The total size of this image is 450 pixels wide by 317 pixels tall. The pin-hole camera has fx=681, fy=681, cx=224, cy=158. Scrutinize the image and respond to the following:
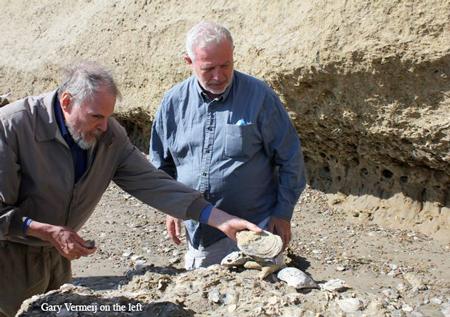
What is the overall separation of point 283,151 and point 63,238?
1.33 meters

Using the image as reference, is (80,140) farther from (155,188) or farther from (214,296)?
(214,296)

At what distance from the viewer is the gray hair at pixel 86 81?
2986mm

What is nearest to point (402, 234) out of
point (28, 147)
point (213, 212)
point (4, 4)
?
point (213, 212)

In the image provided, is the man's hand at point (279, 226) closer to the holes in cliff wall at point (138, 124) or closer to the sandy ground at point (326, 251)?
the sandy ground at point (326, 251)

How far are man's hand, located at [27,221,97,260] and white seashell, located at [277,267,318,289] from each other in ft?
2.81

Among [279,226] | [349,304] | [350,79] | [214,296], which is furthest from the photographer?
[350,79]

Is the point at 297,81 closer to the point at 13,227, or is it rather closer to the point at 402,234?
the point at 402,234

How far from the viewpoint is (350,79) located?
5738 mm

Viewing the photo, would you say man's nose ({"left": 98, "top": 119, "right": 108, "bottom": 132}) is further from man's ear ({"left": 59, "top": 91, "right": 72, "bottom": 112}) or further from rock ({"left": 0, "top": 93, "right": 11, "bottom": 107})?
rock ({"left": 0, "top": 93, "right": 11, "bottom": 107})

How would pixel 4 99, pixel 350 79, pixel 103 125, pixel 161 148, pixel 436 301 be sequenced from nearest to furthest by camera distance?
pixel 103 125
pixel 161 148
pixel 436 301
pixel 350 79
pixel 4 99

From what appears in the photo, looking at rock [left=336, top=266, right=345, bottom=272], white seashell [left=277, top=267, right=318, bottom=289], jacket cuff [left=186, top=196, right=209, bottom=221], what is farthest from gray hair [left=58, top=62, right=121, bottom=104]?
rock [left=336, top=266, right=345, bottom=272]

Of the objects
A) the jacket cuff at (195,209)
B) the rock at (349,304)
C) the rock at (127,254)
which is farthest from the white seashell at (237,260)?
the rock at (127,254)

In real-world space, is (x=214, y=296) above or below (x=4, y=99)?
below

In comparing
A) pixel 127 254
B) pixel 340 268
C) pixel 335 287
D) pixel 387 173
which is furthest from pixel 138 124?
pixel 335 287
